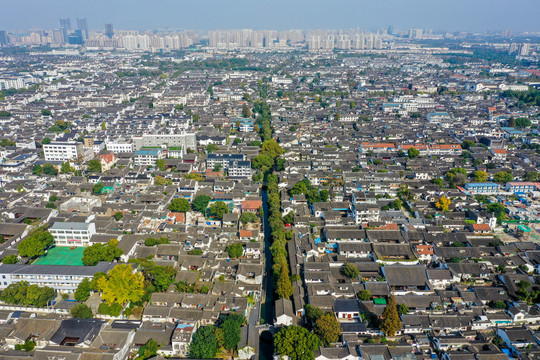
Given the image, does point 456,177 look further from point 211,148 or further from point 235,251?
point 211,148

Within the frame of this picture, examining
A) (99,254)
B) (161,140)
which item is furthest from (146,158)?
(99,254)

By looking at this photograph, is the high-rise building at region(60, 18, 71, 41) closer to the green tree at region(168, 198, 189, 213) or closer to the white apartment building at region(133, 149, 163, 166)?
the white apartment building at region(133, 149, 163, 166)

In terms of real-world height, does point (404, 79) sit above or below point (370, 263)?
above

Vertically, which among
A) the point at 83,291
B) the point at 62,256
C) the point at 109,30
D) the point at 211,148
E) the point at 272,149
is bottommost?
the point at 62,256

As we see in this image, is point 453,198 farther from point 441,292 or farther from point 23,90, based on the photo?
point 23,90

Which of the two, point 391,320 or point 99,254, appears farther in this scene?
point 99,254

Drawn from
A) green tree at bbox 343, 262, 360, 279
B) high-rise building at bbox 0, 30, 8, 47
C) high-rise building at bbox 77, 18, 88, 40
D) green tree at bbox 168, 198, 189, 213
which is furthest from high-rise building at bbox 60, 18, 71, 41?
green tree at bbox 343, 262, 360, 279

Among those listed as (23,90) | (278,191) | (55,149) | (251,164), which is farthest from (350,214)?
(23,90)
